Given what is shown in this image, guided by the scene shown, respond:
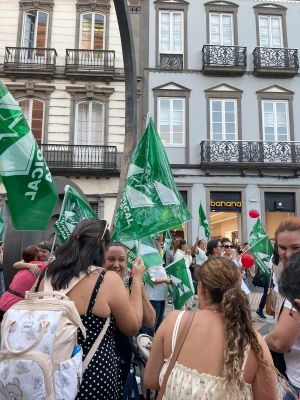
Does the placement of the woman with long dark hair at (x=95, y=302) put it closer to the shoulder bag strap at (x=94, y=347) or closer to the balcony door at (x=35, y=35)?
the shoulder bag strap at (x=94, y=347)

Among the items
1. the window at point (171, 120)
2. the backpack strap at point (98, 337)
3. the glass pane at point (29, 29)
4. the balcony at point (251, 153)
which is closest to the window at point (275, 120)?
the balcony at point (251, 153)

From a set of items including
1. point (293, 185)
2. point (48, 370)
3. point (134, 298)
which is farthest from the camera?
point (293, 185)

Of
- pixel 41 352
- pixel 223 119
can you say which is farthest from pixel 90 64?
pixel 41 352

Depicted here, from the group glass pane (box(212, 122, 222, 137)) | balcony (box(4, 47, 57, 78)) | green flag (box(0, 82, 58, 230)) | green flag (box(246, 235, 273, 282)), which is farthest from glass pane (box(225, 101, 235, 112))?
green flag (box(0, 82, 58, 230))

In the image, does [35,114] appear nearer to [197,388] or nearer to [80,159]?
[80,159]

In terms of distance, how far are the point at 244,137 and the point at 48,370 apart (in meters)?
17.7

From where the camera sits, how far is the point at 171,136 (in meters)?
18.5

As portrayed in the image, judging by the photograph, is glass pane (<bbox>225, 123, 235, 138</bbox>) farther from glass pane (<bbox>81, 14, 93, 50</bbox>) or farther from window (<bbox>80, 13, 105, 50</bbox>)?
glass pane (<bbox>81, 14, 93, 50</bbox>)

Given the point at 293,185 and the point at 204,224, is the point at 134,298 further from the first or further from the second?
the point at 293,185

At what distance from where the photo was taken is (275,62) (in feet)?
62.5

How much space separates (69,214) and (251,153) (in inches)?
572

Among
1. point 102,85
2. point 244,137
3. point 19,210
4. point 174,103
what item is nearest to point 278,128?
point 244,137

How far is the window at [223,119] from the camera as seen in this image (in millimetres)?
18500

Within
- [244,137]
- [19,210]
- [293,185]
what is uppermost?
[244,137]
